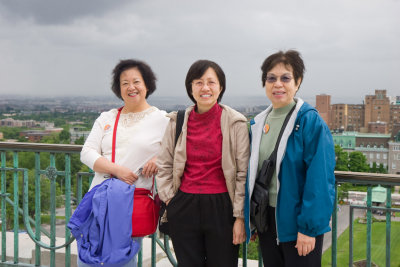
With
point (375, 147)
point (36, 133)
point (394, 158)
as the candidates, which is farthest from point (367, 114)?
point (36, 133)

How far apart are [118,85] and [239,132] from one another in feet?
2.97

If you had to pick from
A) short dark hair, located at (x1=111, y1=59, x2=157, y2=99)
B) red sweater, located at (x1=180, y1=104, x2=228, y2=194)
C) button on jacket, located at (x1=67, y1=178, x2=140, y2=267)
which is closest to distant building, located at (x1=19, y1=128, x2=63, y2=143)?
short dark hair, located at (x1=111, y1=59, x2=157, y2=99)

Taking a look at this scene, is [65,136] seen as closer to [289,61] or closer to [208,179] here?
[208,179]

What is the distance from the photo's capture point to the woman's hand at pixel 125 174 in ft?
8.55

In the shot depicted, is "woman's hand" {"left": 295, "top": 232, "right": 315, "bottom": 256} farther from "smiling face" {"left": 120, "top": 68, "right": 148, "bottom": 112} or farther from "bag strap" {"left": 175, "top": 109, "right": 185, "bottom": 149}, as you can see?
"smiling face" {"left": 120, "top": 68, "right": 148, "bottom": 112}

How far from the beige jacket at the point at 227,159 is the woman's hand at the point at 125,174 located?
0.67ft

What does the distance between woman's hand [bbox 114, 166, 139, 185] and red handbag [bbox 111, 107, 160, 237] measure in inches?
3.0

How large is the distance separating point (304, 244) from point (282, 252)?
0.22 m

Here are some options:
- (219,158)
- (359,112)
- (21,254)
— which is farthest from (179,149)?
(359,112)

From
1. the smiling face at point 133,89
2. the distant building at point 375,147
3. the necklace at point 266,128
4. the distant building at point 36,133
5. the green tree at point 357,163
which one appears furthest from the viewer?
the distant building at point 375,147

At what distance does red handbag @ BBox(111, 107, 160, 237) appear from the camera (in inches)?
103

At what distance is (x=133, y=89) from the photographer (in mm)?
2717

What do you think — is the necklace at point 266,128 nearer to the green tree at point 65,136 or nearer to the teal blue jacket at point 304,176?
the teal blue jacket at point 304,176

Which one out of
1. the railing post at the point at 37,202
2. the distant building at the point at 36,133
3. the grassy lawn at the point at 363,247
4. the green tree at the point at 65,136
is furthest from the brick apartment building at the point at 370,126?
the railing post at the point at 37,202
